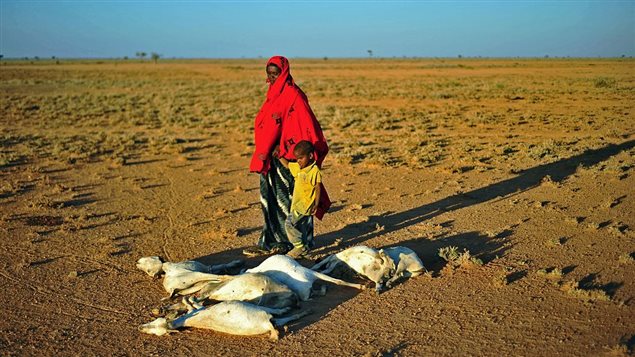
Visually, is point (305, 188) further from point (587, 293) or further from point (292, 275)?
point (587, 293)

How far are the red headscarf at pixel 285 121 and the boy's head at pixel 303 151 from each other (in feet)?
0.44

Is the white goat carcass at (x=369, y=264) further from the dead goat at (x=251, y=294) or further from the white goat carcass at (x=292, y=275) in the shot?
the dead goat at (x=251, y=294)

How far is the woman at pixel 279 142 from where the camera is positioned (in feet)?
19.2

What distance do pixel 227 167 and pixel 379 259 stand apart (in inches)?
280

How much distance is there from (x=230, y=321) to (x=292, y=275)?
82 centimetres

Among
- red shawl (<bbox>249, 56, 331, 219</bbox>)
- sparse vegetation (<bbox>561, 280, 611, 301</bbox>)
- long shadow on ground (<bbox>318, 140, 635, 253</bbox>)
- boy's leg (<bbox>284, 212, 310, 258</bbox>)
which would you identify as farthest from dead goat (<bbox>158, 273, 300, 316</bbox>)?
sparse vegetation (<bbox>561, 280, 611, 301</bbox>)

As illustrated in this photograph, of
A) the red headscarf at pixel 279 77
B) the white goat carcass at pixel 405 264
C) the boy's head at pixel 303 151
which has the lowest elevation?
the white goat carcass at pixel 405 264

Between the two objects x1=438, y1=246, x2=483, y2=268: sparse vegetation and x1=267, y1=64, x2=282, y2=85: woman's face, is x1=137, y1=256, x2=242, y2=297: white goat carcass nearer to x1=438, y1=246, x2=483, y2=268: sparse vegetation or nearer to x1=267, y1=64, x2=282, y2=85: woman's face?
x1=267, y1=64, x2=282, y2=85: woman's face

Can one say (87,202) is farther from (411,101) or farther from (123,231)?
(411,101)

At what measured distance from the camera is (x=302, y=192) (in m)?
5.87

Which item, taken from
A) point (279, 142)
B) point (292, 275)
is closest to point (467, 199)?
point (279, 142)

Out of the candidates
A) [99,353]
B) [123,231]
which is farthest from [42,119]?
[99,353]

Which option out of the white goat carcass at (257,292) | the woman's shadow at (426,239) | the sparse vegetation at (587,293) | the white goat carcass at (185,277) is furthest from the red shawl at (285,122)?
the sparse vegetation at (587,293)

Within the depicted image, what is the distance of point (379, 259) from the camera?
17.2 ft
